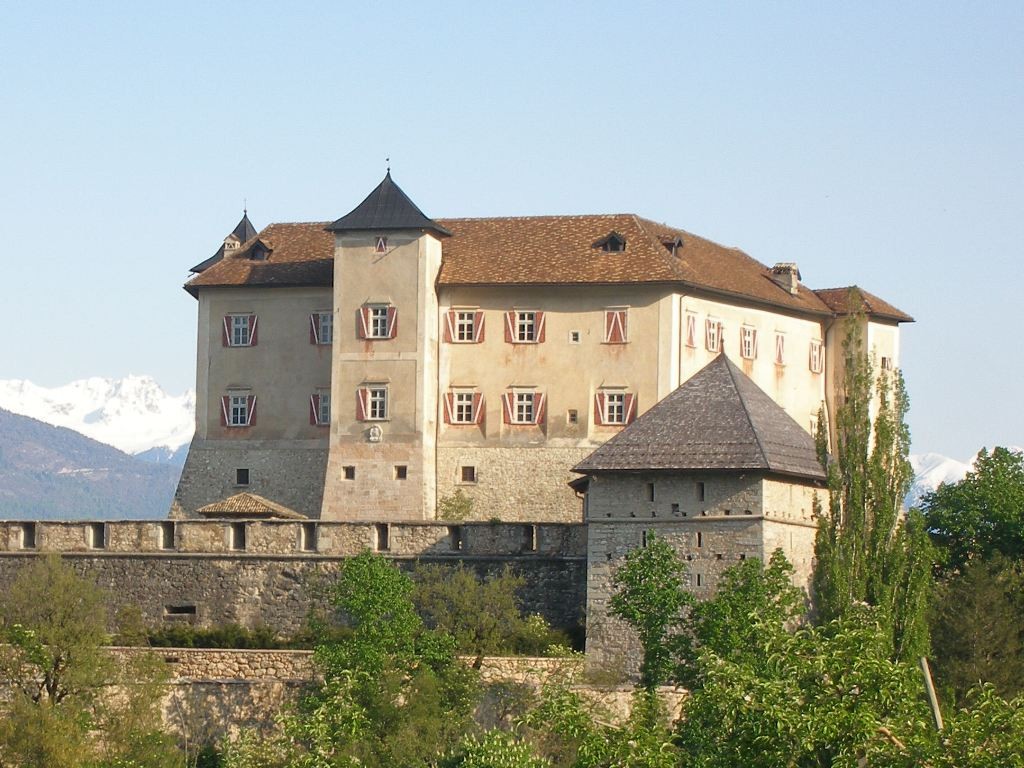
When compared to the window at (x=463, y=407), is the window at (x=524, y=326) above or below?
above

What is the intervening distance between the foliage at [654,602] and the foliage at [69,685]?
30.7 ft

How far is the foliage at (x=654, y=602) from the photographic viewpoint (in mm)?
47781

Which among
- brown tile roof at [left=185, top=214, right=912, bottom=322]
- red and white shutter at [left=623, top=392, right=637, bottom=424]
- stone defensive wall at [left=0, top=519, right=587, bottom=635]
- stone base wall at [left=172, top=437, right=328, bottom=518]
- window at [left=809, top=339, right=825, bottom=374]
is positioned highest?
brown tile roof at [left=185, top=214, right=912, bottom=322]

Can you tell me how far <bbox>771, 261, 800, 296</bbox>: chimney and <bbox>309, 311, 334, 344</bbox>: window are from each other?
13557mm

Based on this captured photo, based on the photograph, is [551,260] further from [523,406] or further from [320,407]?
[320,407]

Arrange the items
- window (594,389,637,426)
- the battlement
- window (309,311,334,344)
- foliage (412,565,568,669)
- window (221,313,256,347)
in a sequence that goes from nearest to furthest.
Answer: foliage (412,565,568,669) → the battlement → window (594,389,637,426) → window (309,311,334,344) → window (221,313,256,347)

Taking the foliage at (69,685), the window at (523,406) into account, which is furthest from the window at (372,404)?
the foliage at (69,685)

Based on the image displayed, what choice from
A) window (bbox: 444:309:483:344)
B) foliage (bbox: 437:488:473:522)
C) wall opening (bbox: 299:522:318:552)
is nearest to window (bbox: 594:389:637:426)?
window (bbox: 444:309:483:344)

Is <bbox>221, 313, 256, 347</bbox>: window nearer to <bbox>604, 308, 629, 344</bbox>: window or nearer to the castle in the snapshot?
the castle

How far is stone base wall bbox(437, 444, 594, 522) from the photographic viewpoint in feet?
219

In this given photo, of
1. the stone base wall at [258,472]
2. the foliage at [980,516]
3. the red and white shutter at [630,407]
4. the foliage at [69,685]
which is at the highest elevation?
the red and white shutter at [630,407]

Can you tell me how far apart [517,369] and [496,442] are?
2072 mm

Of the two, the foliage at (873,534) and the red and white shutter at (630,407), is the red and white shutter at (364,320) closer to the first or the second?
the red and white shutter at (630,407)

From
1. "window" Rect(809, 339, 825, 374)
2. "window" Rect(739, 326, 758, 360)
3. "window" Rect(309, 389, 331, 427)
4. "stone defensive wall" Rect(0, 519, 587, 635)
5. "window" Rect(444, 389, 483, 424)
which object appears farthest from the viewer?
"window" Rect(809, 339, 825, 374)
